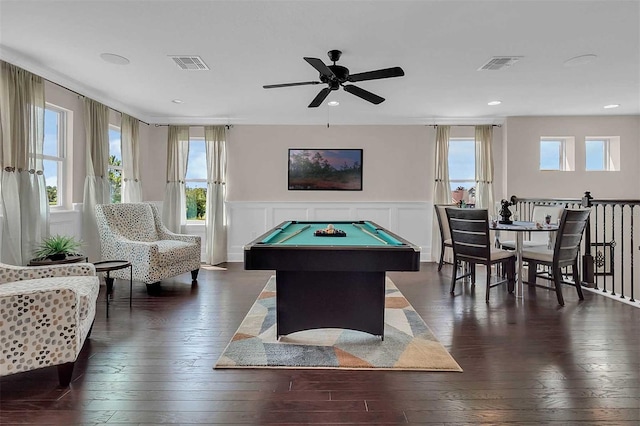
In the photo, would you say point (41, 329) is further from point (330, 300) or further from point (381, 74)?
point (381, 74)

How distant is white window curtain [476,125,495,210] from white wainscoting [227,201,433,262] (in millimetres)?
947

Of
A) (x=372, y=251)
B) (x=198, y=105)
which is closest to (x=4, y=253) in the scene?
(x=198, y=105)

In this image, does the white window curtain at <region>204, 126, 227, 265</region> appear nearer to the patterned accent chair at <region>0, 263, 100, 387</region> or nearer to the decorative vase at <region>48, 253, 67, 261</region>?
the decorative vase at <region>48, 253, 67, 261</region>

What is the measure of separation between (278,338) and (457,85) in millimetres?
3833

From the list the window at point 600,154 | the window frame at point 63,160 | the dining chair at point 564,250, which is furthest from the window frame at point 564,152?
the window frame at point 63,160

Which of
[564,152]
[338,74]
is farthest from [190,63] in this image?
[564,152]

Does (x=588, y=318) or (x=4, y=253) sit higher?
(x=4, y=253)

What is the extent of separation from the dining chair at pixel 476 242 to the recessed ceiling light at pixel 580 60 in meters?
1.79

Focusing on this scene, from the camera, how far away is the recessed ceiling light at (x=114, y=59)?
3.63 m

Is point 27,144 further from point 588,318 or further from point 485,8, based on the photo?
point 588,318

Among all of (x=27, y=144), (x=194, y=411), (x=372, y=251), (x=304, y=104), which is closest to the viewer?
(x=194, y=411)

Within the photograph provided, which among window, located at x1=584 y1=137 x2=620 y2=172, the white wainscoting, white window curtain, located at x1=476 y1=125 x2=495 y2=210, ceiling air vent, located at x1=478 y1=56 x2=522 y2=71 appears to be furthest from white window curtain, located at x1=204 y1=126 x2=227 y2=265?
window, located at x1=584 y1=137 x2=620 y2=172

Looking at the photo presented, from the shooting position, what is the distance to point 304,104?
5.60 metres

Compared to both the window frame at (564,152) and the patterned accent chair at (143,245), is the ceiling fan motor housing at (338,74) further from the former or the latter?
the window frame at (564,152)
